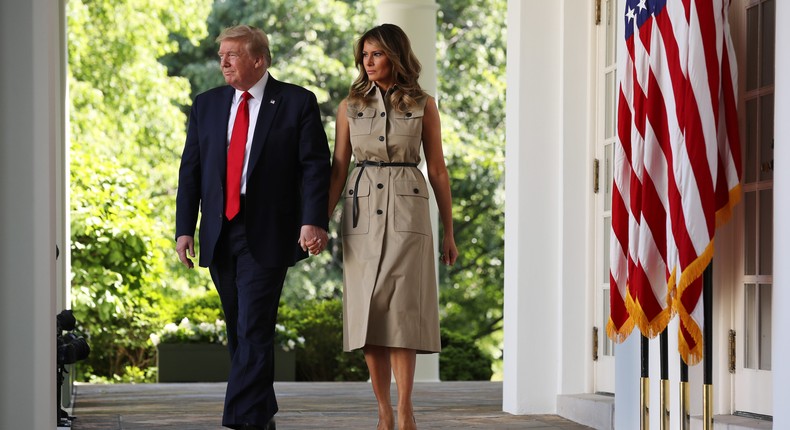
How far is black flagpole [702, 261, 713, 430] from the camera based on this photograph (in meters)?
4.68

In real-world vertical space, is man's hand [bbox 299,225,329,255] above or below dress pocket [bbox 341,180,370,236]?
below

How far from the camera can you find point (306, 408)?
25.3 ft

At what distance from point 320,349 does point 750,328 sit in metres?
10.0

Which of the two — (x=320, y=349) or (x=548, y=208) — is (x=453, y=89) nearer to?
(x=320, y=349)

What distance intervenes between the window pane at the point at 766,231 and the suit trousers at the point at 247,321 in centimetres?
196

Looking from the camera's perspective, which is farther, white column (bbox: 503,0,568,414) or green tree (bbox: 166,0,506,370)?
green tree (bbox: 166,0,506,370)

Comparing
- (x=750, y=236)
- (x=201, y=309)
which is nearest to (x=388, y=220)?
(x=750, y=236)

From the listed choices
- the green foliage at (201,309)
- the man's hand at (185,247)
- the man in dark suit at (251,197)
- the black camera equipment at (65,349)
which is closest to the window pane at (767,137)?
the man in dark suit at (251,197)

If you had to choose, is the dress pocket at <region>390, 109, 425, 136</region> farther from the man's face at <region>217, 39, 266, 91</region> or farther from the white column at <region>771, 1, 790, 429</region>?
the white column at <region>771, 1, 790, 429</region>

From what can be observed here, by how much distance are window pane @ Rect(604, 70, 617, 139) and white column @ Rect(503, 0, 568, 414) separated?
307 millimetres

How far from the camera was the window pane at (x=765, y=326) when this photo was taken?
489 cm

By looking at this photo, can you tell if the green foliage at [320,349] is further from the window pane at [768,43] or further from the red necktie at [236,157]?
the window pane at [768,43]

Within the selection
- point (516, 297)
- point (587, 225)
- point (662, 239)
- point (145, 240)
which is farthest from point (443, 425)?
point (145, 240)

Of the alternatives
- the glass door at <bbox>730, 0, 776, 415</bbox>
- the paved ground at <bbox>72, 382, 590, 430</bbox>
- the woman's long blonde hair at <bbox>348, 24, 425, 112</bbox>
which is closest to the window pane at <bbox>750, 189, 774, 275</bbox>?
the glass door at <bbox>730, 0, 776, 415</bbox>
